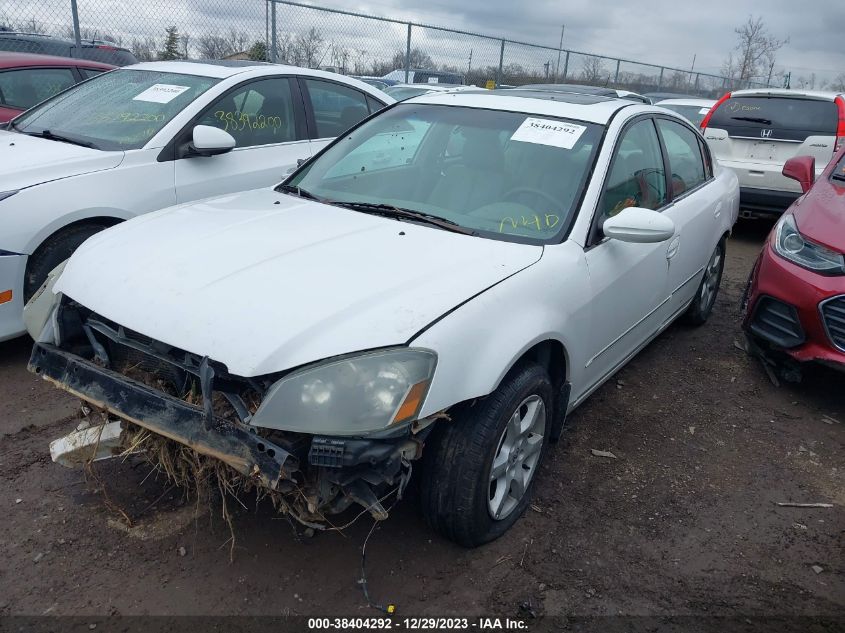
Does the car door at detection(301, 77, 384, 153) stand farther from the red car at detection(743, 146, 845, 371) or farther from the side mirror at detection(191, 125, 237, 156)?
the red car at detection(743, 146, 845, 371)

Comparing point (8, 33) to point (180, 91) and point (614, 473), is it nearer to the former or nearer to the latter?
point (180, 91)

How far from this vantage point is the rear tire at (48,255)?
3.78 meters

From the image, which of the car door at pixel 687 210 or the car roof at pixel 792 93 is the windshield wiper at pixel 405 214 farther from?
the car roof at pixel 792 93

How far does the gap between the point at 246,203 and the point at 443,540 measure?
1.85m

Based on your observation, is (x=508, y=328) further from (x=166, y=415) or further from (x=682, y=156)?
(x=682, y=156)

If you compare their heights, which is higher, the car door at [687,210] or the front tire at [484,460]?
the car door at [687,210]

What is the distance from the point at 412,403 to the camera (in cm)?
211

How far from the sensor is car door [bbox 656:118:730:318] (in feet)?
13.2

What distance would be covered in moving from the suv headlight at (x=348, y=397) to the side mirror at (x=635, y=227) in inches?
50.4

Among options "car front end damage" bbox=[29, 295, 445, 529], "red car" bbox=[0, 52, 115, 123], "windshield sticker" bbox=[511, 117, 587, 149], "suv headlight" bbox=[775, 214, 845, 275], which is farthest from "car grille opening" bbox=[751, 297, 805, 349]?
"red car" bbox=[0, 52, 115, 123]

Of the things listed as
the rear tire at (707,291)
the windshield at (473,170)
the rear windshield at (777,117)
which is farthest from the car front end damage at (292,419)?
the rear windshield at (777,117)

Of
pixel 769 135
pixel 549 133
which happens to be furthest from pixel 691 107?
pixel 549 133

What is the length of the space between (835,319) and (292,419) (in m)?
Result: 3.12

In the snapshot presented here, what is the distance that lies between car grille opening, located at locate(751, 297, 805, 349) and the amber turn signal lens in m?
2.74
